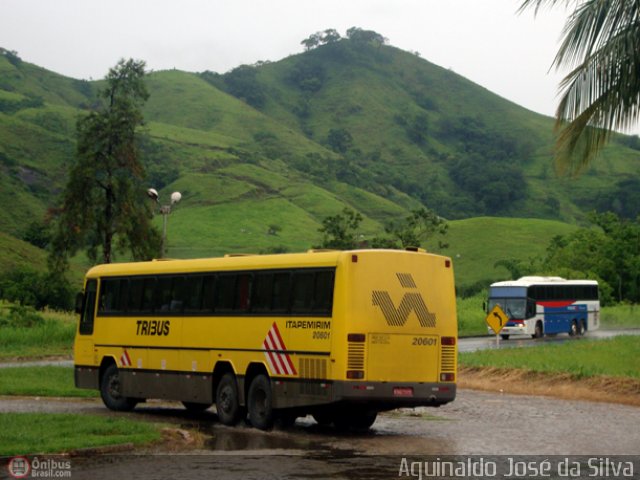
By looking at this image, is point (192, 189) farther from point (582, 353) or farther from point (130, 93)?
point (582, 353)

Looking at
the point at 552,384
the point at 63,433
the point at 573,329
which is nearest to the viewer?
the point at 63,433

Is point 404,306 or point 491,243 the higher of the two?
point 491,243

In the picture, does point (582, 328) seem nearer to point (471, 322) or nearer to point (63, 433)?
point (471, 322)

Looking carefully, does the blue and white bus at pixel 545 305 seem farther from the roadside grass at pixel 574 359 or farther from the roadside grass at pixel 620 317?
the roadside grass at pixel 574 359

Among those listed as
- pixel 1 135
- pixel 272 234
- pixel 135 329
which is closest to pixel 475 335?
pixel 135 329

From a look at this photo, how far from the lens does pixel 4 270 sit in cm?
8050

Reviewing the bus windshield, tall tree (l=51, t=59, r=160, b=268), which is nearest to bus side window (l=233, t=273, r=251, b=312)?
tall tree (l=51, t=59, r=160, b=268)

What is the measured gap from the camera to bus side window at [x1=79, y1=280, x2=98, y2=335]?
84.9 feet

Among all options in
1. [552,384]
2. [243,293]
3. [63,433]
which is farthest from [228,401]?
[552,384]

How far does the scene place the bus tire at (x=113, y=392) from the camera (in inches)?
963

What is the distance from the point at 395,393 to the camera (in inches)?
762

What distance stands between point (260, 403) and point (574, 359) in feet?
46.7

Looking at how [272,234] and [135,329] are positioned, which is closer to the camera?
[135,329]

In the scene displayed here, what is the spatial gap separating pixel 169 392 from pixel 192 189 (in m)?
130
